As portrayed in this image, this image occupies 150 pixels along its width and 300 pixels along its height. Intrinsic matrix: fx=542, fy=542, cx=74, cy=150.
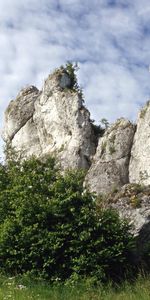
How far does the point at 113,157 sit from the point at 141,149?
2.00 m

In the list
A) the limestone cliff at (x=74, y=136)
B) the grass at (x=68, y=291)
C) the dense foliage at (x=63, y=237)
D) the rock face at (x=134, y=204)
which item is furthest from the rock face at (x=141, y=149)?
the grass at (x=68, y=291)

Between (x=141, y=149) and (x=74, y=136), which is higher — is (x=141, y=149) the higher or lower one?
the lower one

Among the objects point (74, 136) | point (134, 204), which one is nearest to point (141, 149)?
point (74, 136)

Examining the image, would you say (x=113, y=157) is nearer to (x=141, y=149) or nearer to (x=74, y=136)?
(x=141, y=149)

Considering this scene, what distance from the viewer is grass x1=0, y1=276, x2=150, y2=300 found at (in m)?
14.6

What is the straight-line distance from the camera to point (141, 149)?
121 ft

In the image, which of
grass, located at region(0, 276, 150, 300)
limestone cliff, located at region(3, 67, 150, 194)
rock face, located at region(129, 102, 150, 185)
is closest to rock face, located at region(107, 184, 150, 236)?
grass, located at region(0, 276, 150, 300)

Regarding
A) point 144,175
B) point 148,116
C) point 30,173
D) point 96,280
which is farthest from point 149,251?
point 148,116

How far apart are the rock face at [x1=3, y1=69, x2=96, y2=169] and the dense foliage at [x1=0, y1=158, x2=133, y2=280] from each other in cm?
1743

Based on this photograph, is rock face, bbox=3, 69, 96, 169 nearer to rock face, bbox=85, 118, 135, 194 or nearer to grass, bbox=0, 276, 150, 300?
rock face, bbox=85, 118, 135, 194

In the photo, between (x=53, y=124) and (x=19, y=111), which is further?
(x=19, y=111)

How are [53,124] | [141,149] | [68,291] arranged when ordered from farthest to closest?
[53,124] < [141,149] < [68,291]

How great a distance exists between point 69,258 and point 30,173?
4392mm

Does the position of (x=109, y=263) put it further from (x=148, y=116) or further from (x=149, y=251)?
(x=148, y=116)
